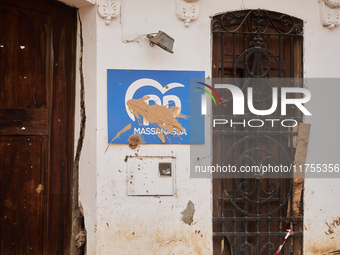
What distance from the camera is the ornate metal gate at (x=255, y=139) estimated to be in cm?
335

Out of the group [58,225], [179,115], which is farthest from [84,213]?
[179,115]

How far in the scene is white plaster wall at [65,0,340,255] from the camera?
10.2 ft

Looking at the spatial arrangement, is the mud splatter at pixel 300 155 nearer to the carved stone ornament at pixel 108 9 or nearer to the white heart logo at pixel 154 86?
the white heart logo at pixel 154 86

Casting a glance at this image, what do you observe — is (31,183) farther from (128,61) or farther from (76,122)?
(128,61)

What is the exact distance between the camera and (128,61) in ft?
10.4

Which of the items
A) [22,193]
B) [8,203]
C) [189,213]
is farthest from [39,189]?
[189,213]

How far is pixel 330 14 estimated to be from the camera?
11.1 feet

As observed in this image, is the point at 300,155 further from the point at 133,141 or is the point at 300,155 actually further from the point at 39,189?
the point at 39,189

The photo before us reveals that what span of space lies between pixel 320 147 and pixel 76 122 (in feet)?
7.87

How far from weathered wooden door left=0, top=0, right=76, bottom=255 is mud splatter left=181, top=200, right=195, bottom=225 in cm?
111

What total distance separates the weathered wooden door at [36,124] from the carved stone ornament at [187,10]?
3.29 feet

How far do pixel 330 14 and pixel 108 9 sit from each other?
2159 mm

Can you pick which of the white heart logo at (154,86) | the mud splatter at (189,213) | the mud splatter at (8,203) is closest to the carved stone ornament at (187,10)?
the white heart logo at (154,86)

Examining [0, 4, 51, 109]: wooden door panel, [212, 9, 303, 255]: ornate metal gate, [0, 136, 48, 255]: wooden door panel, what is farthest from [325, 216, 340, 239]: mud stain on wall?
[0, 4, 51, 109]: wooden door panel
